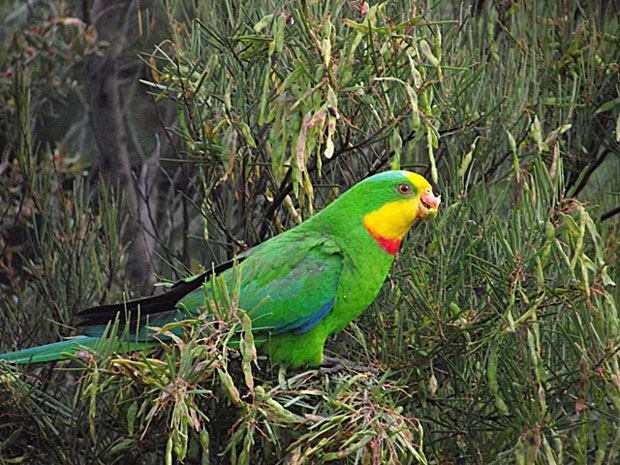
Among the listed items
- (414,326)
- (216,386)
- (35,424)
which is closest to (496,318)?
(414,326)

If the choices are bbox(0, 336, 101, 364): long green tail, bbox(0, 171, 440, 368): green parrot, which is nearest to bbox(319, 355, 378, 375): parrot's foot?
bbox(0, 171, 440, 368): green parrot

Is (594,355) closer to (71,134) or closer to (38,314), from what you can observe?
(38,314)

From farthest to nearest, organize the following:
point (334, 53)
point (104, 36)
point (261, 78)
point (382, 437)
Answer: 1. point (104, 36)
2. point (261, 78)
3. point (334, 53)
4. point (382, 437)

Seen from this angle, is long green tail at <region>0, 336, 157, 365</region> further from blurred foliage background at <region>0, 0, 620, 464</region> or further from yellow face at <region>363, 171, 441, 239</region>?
yellow face at <region>363, 171, 441, 239</region>

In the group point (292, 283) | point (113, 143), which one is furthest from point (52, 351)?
point (113, 143)

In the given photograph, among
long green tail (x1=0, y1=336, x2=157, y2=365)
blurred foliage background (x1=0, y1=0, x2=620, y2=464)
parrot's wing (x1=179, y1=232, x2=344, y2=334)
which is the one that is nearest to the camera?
blurred foliage background (x1=0, y1=0, x2=620, y2=464)

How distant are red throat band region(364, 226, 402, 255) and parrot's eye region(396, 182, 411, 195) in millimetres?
134

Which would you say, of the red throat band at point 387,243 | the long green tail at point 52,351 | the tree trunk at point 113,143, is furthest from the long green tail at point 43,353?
the tree trunk at point 113,143

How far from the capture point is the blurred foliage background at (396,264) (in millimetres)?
1646

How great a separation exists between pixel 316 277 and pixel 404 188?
1.09 ft

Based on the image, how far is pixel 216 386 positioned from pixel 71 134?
3.91 metres

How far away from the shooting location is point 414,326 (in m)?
2.01

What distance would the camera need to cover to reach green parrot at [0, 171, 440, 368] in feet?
6.70

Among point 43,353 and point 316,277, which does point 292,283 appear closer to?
point 316,277
